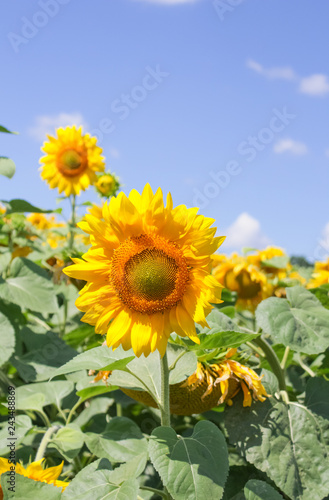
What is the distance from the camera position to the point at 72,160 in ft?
10.3

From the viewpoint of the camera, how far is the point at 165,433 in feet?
3.54

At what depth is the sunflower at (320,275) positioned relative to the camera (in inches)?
114

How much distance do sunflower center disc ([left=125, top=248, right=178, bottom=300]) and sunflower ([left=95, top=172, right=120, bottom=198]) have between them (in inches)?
87.7

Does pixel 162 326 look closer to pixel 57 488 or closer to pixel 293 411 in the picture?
pixel 57 488

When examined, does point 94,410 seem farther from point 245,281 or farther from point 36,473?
point 245,281

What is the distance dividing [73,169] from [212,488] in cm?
246

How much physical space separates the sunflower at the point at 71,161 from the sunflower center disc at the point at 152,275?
2.12 m

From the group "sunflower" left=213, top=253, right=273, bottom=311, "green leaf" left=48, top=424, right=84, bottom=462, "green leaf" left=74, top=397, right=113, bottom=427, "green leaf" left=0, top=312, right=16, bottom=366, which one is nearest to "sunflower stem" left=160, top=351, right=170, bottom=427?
"green leaf" left=48, top=424, right=84, bottom=462

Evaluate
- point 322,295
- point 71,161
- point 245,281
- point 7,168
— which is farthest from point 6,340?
point 71,161

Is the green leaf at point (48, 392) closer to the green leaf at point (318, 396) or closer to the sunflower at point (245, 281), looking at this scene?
the green leaf at point (318, 396)

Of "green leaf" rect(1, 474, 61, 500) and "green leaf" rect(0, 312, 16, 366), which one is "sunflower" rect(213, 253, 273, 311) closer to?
"green leaf" rect(0, 312, 16, 366)

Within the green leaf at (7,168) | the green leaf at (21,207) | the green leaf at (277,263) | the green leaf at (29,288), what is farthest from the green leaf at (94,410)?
the green leaf at (277,263)

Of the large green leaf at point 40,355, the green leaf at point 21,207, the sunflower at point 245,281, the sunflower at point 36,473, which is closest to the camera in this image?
the sunflower at point 36,473

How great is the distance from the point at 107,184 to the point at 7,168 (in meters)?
1.27
